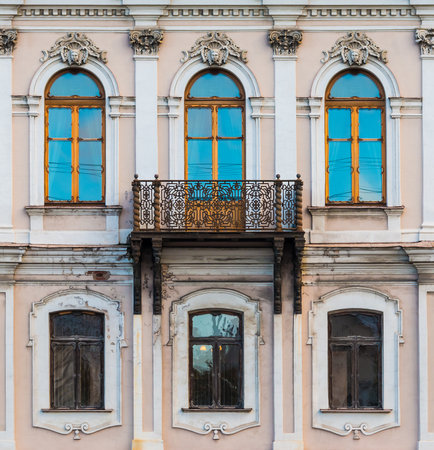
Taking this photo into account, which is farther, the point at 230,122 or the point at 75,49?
the point at 230,122

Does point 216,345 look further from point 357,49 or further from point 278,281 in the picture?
point 357,49

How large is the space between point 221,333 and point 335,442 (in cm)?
292

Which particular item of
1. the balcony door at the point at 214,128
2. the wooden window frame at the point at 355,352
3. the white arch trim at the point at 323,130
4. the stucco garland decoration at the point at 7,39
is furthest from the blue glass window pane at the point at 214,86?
the wooden window frame at the point at 355,352

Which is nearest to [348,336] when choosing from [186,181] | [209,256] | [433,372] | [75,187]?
[433,372]

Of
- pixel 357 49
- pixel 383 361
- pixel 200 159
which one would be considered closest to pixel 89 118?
pixel 200 159

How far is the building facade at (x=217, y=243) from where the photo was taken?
1802 centimetres

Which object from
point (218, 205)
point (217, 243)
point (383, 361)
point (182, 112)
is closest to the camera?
point (218, 205)

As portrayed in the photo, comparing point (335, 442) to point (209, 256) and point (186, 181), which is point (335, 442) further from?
point (186, 181)

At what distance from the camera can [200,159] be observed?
18.5 m

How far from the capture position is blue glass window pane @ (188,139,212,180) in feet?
60.4

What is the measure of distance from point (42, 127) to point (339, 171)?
5.70 meters

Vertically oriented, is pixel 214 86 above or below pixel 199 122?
above

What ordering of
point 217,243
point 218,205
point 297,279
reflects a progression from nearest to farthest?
point 218,205
point 217,243
point 297,279

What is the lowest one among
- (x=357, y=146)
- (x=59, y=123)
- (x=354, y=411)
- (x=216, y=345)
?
(x=354, y=411)
